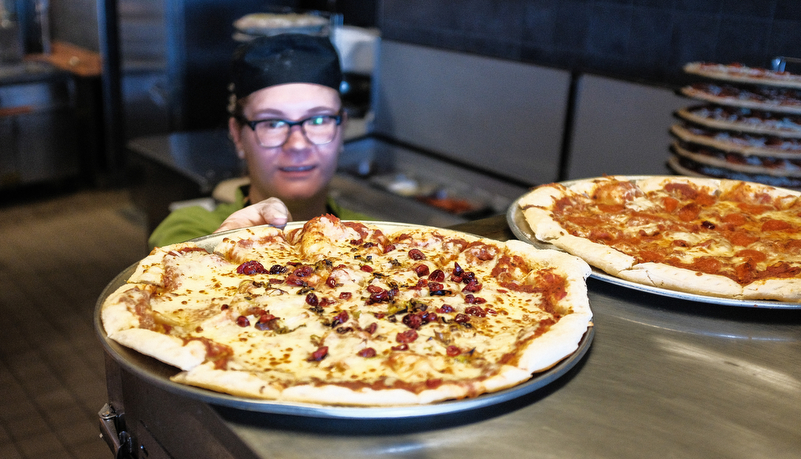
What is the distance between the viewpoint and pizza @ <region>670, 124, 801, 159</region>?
2338 millimetres

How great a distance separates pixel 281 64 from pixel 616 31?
91.1 inches

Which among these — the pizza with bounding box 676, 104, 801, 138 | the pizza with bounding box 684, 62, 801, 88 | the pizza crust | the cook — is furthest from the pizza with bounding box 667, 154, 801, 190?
the pizza crust

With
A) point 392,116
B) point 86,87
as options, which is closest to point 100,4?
point 86,87

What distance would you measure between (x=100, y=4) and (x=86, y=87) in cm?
80

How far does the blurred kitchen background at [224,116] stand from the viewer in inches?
144

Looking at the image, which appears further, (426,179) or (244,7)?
(244,7)

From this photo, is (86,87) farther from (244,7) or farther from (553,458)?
(553,458)

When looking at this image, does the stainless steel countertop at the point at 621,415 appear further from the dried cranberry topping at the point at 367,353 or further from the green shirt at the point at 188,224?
the green shirt at the point at 188,224

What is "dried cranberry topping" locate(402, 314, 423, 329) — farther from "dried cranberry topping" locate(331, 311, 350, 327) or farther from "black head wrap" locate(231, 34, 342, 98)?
"black head wrap" locate(231, 34, 342, 98)

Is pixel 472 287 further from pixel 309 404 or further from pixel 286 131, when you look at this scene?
pixel 286 131

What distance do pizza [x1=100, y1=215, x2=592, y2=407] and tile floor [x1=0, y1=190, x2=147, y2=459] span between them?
2088mm

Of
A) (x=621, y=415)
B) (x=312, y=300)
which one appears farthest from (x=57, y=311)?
(x=621, y=415)

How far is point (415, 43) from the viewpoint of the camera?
16.7 feet

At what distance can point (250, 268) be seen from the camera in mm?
1569
